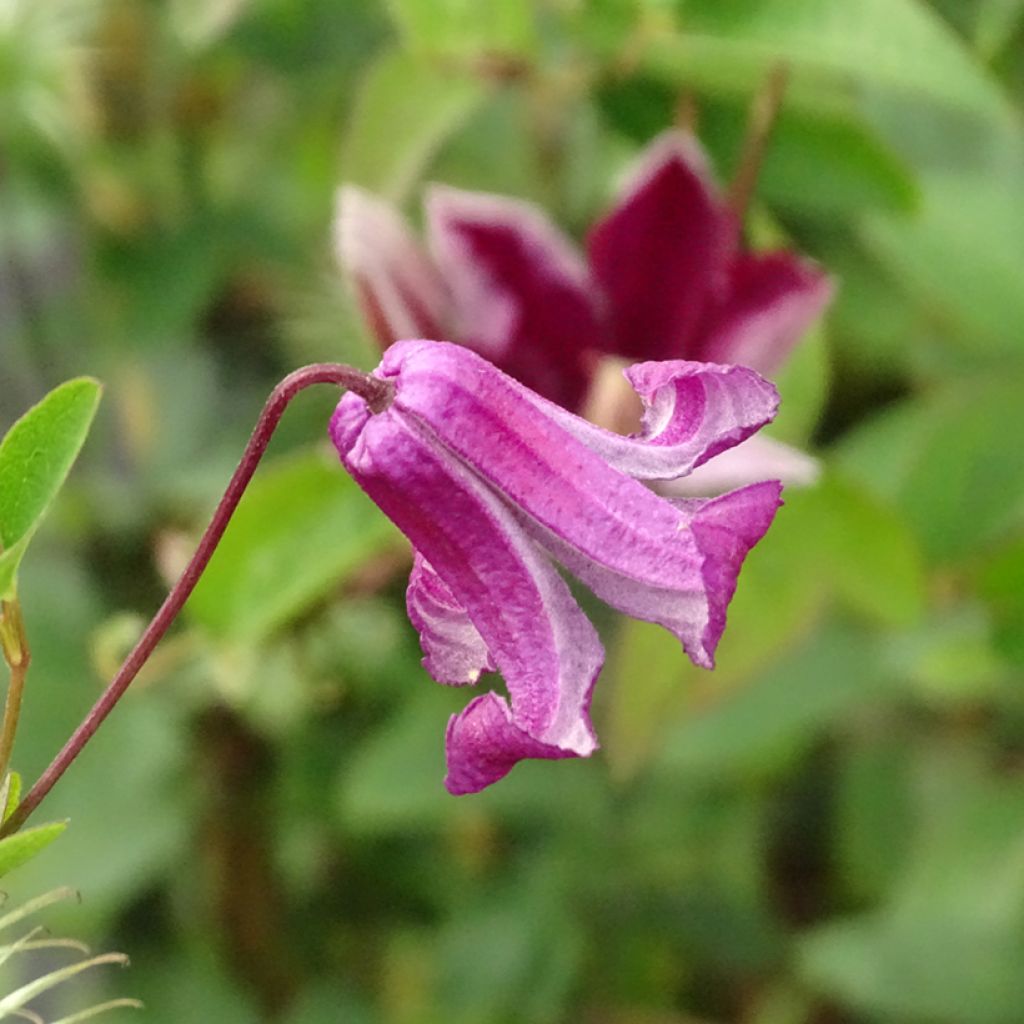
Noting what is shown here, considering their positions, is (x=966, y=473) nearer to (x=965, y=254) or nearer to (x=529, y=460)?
(x=965, y=254)

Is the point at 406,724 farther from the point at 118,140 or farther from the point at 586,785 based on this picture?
the point at 118,140

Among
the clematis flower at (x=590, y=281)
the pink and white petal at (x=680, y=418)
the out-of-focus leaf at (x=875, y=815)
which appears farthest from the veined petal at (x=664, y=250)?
the out-of-focus leaf at (x=875, y=815)

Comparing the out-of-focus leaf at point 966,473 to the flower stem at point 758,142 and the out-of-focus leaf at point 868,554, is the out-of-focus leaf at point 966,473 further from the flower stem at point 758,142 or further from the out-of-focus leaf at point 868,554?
the flower stem at point 758,142

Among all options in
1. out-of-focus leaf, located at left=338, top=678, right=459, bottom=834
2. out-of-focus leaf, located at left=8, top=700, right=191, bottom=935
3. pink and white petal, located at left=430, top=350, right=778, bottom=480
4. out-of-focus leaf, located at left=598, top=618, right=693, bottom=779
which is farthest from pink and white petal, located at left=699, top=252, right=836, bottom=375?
out-of-focus leaf, located at left=8, top=700, right=191, bottom=935

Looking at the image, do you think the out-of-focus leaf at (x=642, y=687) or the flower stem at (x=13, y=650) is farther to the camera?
the out-of-focus leaf at (x=642, y=687)

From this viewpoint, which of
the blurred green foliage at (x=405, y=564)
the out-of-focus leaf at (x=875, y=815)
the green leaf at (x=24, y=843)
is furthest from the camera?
the out-of-focus leaf at (x=875, y=815)

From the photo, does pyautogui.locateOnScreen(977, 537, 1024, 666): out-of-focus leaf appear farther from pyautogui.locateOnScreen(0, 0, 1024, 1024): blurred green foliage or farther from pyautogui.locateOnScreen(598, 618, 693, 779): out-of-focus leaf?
pyautogui.locateOnScreen(598, 618, 693, 779): out-of-focus leaf

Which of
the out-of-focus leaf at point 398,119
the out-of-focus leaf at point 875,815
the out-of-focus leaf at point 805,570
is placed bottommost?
the out-of-focus leaf at point 875,815

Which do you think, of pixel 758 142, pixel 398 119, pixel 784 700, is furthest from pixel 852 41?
pixel 784 700
